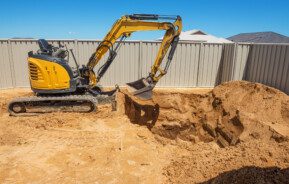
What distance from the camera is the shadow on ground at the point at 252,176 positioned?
11.9 ft

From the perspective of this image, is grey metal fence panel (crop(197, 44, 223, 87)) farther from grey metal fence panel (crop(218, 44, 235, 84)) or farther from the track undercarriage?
the track undercarriage

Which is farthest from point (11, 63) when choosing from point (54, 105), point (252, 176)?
point (252, 176)

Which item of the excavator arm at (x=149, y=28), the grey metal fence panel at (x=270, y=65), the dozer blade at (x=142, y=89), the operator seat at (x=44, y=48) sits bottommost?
the dozer blade at (x=142, y=89)

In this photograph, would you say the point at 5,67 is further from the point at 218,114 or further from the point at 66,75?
the point at 218,114

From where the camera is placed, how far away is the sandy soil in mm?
4508

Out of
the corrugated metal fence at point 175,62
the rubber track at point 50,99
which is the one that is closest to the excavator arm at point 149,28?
the rubber track at point 50,99

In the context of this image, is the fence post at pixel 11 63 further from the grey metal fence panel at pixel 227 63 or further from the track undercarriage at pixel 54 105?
the grey metal fence panel at pixel 227 63

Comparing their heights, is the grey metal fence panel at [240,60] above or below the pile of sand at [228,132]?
above

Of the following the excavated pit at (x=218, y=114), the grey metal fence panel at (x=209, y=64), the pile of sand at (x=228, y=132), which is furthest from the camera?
the grey metal fence panel at (x=209, y=64)

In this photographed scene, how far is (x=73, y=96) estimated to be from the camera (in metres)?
7.71

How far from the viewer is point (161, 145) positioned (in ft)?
20.4

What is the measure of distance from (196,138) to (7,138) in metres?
5.28

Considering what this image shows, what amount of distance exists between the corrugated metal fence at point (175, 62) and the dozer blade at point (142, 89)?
3576mm

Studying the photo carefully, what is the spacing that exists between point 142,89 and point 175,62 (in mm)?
4473
